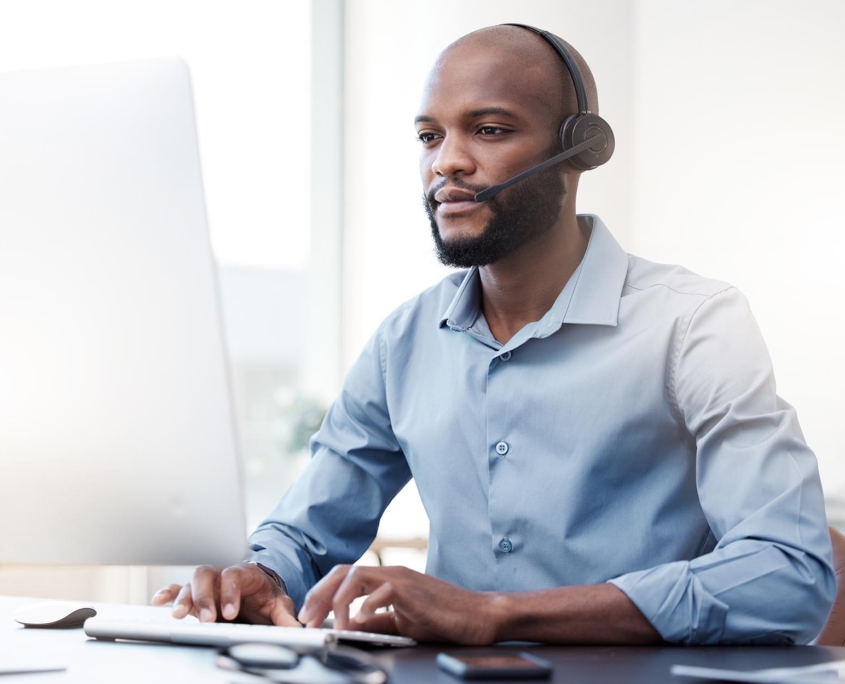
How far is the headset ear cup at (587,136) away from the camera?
1.25 meters

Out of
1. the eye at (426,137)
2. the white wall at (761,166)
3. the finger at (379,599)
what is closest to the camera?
the finger at (379,599)

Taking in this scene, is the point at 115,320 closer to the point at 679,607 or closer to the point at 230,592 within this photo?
the point at 230,592

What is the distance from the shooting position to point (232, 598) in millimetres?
891

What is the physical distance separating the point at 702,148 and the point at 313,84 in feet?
5.36

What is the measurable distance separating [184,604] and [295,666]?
267mm

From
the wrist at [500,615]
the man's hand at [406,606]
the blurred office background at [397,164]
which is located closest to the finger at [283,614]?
the man's hand at [406,606]

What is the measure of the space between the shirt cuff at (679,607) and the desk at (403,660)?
3 cm

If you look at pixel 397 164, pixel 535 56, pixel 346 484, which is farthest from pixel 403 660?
pixel 397 164

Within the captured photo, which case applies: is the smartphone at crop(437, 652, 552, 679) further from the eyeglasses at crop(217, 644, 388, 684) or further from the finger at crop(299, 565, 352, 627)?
the finger at crop(299, 565, 352, 627)

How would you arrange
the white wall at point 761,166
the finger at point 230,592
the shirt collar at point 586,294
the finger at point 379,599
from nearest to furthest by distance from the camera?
the finger at point 379,599, the finger at point 230,592, the shirt collar at point 586,294, the white wall at point 761,166

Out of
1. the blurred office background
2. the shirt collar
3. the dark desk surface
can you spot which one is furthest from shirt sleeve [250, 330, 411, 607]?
the blurred office background

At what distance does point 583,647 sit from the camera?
0.79m

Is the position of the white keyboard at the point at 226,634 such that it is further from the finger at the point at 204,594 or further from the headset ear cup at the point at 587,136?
the headset ear cup at the point at 587,136

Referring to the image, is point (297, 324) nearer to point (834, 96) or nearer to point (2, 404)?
point (834, 96)
